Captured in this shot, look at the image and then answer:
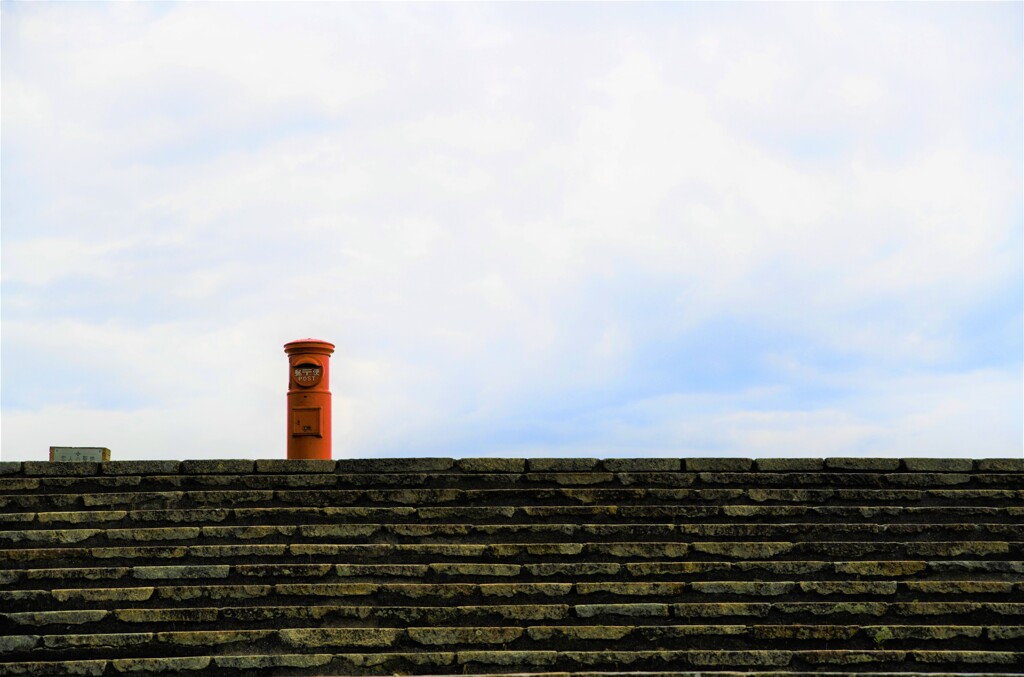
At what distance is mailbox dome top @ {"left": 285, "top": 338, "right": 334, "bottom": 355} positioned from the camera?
30.9ft

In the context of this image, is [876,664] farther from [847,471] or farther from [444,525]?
[444,525]

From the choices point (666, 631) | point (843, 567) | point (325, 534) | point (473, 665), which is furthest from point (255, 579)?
point (843, 567)

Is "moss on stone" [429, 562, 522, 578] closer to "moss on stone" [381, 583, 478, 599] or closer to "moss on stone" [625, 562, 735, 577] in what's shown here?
"moss on stone" [381, 583, 478, 599]

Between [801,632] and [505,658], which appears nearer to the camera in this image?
[505,658]

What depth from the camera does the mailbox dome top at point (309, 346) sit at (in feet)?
30.9

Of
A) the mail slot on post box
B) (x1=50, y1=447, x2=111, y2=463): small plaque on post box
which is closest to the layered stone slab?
the mail slot on post box

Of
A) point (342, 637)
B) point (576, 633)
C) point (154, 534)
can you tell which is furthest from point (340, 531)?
point (576, 633)

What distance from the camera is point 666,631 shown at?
709 cm

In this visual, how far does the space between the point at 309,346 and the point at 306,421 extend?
67 centimetres

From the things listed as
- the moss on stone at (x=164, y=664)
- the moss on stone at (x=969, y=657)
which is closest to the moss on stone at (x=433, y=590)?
the moss on stone at (x=164, y=664)

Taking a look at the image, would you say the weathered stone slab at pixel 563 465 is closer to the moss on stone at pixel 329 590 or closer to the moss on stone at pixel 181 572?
the moss on stone at pixel 329 590

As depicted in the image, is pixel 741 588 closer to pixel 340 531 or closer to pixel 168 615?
pixel 340 531

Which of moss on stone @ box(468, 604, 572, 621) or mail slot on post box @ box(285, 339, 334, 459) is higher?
mail slot on post box @ box(285, 339, 334, 459)

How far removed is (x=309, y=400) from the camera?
9344mm
